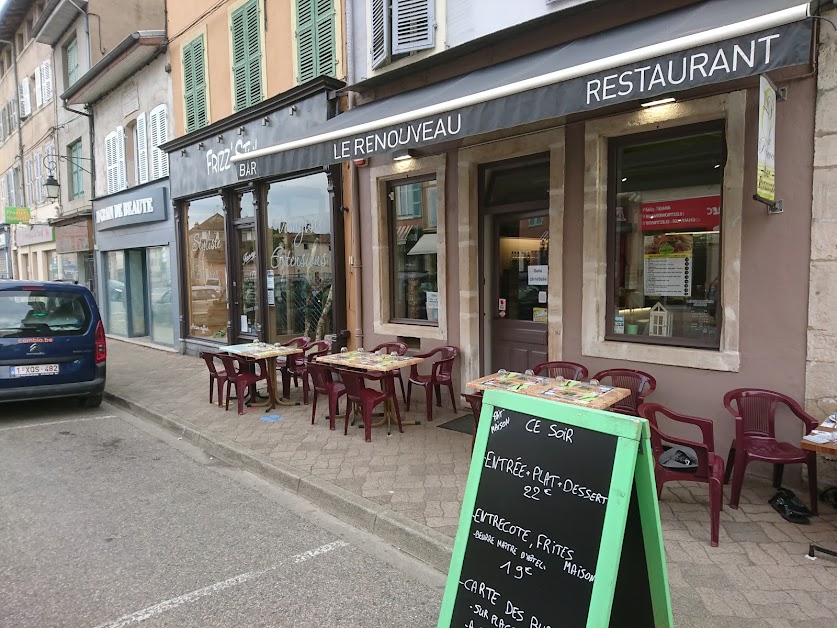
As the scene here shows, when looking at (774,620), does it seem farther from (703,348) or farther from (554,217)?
(554,217)

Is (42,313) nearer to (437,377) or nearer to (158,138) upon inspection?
(437,377)

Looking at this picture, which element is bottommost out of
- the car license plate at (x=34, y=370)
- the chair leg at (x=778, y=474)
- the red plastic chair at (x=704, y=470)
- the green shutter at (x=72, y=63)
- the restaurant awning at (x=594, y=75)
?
the chair leg at (x=778, y=474)

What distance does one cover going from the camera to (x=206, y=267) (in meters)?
11.2

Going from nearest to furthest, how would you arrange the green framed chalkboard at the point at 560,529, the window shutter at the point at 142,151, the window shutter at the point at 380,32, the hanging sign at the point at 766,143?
1. the green framed chalkboard at the point at 560,529
2. the hanging sign at the point at 766,143
3. the window shutter at the point at 380,32
4. the window shutter at the point at 142,151

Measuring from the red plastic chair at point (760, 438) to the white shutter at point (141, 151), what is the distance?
1294 cm

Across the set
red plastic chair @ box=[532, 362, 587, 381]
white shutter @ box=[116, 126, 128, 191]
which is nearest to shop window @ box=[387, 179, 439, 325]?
red plastic chair @ box=[532, 362, 587, 381]

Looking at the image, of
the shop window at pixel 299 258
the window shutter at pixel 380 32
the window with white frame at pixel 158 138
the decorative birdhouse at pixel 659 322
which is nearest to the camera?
the decorative birdhouse at pixel 659 322

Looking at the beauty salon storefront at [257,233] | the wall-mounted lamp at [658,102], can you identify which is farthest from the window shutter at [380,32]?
the wall-mounted lamp at [658,102]

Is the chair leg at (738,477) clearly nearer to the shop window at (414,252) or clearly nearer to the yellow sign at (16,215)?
the shop window at (414,252)

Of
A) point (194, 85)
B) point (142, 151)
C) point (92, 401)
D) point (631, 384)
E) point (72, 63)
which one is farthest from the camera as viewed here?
point (72, 63)

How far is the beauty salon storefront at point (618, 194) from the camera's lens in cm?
387

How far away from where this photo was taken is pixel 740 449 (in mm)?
3859

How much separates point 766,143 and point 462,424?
385cm

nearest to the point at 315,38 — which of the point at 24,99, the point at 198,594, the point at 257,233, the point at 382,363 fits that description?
the point at 257,233
